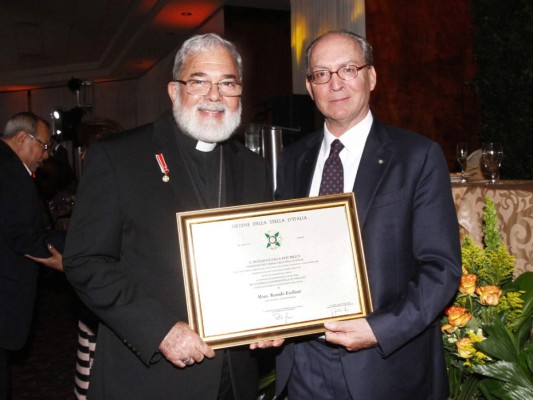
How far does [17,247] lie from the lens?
3.19 m

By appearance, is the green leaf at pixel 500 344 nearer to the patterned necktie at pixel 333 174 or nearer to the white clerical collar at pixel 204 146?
the patterned necktie at pixel 333 174

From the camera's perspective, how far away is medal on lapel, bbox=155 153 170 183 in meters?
1.92

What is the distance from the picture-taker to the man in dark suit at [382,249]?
1798 millimetres

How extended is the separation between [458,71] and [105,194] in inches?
246

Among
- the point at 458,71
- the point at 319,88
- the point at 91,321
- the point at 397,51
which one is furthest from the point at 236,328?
the point at 458,71

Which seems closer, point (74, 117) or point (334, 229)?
point (334, 229)

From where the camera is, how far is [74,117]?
12.8 m

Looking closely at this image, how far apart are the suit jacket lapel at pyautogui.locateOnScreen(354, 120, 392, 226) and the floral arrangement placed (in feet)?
1.54

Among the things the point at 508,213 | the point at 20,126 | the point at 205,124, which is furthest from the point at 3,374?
the point at 508,213

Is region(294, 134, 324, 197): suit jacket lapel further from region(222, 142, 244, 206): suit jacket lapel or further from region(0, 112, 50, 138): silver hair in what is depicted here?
region(0, 112, 50, 138): silver hair

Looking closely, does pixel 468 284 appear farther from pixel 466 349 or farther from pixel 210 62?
pixel 210 62

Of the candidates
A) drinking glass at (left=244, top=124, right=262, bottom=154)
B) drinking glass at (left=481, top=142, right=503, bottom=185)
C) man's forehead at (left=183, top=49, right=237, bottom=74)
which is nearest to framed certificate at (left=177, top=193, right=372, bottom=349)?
man's forehead at (left=183, top=49, right=237, bottom=74)

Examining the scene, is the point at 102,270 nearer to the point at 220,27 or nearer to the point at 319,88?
the point at 319,88

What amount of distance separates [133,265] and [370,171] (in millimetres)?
957
